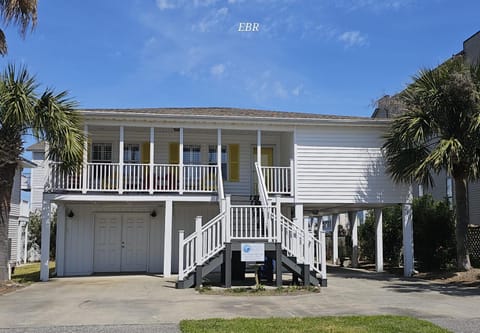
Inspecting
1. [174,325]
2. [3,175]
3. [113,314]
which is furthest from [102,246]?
[174,325]

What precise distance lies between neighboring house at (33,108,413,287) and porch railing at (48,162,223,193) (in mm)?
41

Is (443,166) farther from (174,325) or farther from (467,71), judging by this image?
(174,325)

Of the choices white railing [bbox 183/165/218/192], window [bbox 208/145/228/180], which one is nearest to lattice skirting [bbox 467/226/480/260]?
window [bbox 208/145/228/180]

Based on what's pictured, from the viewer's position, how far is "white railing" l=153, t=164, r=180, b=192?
17156mm

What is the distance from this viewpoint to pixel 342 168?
17.8m

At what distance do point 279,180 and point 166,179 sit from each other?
3894 millimetres

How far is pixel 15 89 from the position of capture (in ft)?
44.4

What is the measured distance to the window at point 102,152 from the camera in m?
19.0

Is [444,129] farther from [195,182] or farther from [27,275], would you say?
[27,275]

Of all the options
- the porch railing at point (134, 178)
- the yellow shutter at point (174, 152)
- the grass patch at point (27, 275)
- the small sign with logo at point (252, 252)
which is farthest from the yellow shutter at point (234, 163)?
the grass patch at point (27, 275)

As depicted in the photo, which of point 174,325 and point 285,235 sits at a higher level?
point 285,235

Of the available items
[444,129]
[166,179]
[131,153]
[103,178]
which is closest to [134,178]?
[103,178]

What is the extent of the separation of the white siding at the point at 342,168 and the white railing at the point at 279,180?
1.32 feet

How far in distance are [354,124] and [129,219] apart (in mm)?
8834
